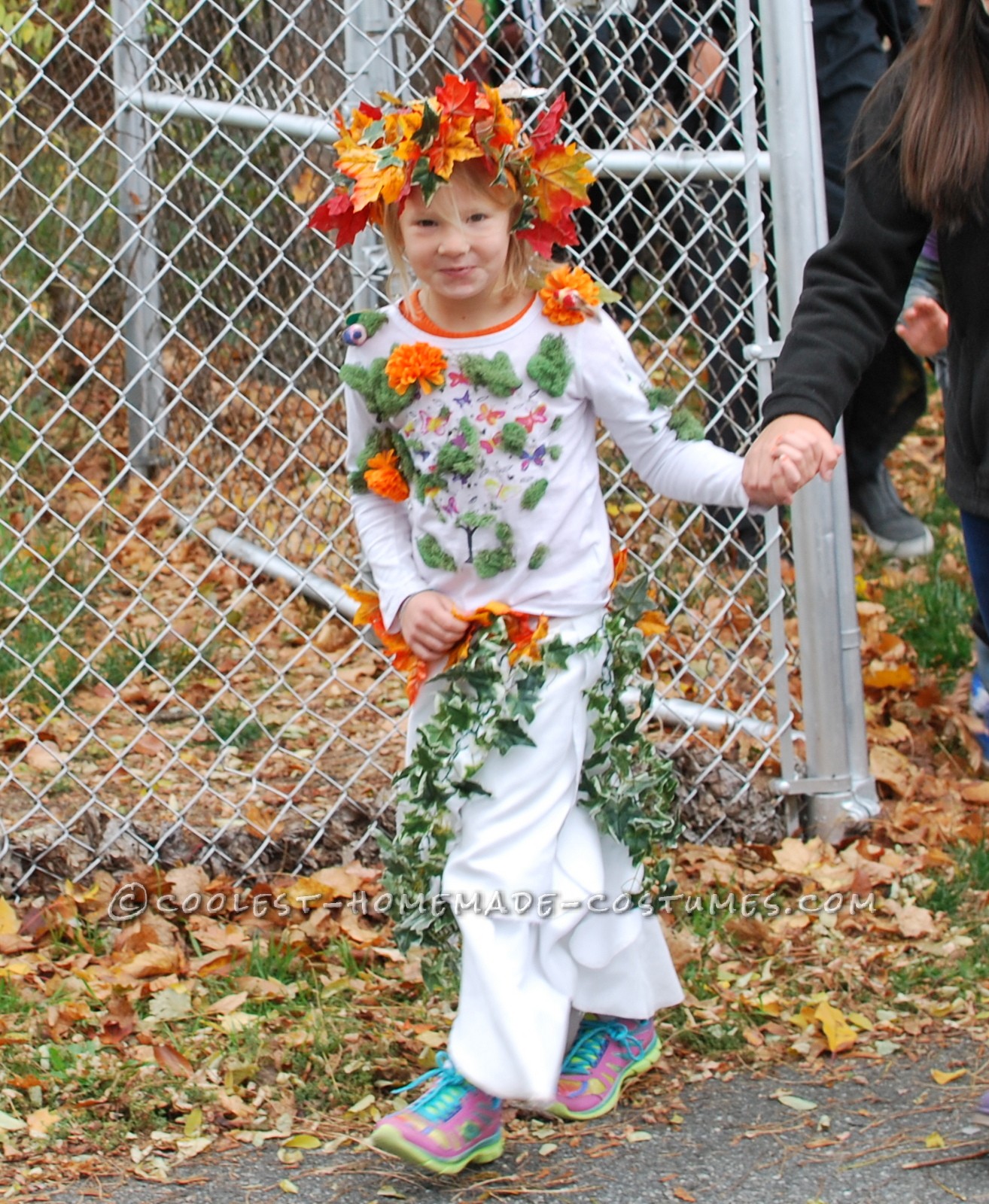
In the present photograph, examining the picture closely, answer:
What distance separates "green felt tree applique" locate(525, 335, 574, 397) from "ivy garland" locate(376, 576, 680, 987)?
1.24 ft

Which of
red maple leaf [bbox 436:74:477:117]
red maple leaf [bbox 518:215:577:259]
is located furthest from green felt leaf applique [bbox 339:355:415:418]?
red maple leaf [bbox 436:74:477:117]

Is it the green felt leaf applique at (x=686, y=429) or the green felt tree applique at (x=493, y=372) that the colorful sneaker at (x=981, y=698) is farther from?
the green felt tree applique at (x=493, y=372)

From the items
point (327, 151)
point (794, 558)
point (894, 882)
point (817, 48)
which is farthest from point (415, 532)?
point (817, 48)

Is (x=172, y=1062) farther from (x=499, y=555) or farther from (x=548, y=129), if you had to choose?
(x=548, y=129)

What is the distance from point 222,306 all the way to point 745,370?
7.42 feet

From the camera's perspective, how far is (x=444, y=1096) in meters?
2.34

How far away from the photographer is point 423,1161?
229 cm

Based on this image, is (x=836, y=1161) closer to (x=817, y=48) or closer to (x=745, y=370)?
(x=745, y=370)

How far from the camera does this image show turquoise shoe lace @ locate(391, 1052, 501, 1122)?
2314 millimetres

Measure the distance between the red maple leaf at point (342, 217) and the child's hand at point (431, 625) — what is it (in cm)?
57

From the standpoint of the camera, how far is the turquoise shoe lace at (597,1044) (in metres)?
2.58

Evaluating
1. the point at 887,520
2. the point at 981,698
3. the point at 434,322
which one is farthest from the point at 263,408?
the point at 981,698

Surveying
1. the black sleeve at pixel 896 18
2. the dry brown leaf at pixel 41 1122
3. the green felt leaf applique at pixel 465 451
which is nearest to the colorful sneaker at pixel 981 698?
the green felt leaf applique at pixel 465 451

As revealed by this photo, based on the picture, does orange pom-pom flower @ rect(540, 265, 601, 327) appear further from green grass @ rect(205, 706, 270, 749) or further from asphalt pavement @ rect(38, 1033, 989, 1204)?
green grass @ rect(205, 706, 270, 749)
